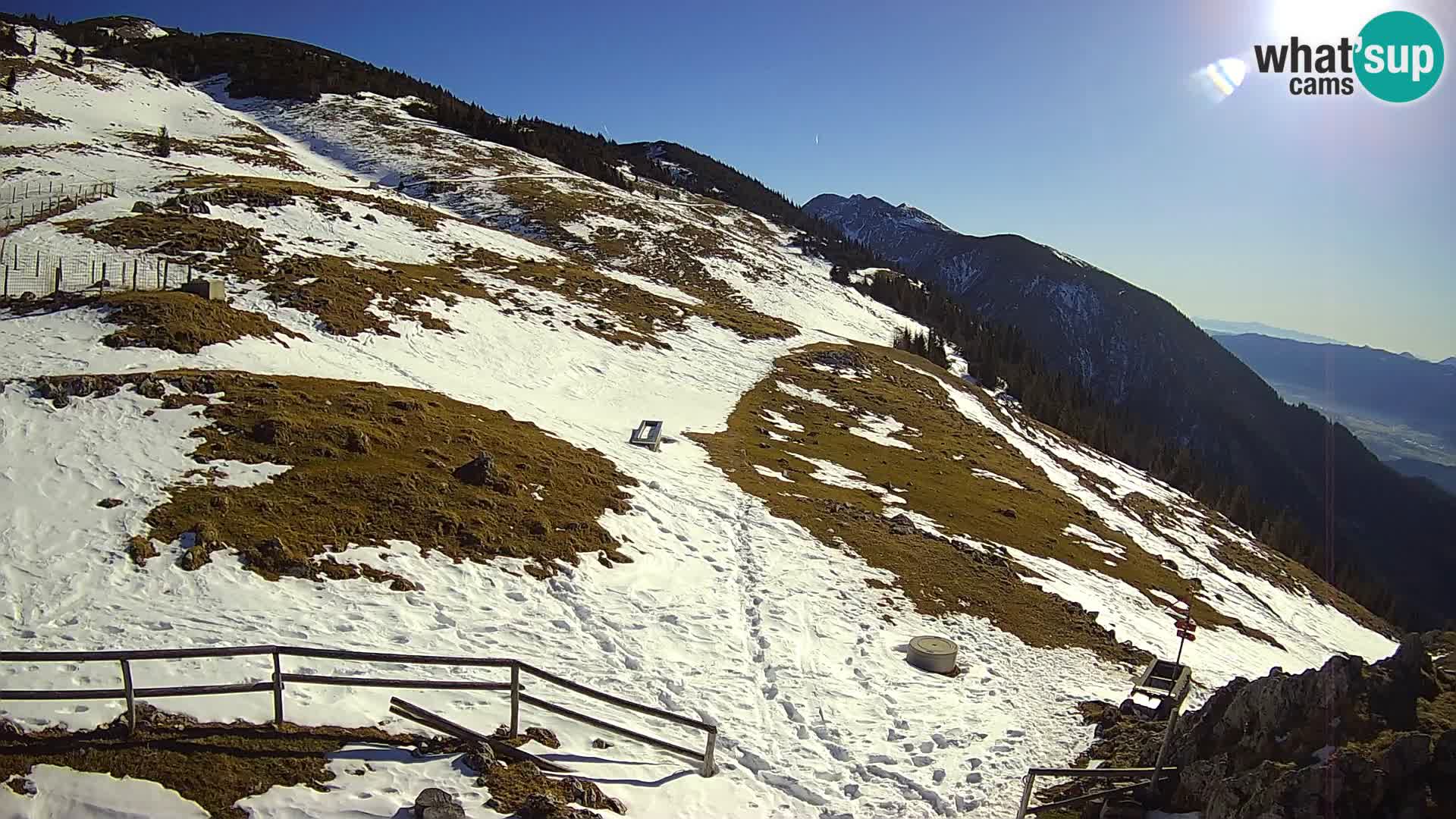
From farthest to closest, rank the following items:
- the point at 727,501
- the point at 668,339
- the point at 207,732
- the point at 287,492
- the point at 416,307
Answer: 1. the point at 668,339
2. the point at 416,307
3. the point at 727,501
4. the point at 287,492
5. the point at 207,732

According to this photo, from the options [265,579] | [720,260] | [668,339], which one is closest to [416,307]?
[668,339]

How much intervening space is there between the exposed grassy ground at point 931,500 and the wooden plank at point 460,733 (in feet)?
44.1

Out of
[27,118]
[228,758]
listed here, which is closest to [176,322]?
[228,758]

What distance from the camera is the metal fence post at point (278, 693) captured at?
9.59 m

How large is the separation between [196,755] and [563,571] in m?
9.23

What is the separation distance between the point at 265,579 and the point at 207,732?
5.33 metres

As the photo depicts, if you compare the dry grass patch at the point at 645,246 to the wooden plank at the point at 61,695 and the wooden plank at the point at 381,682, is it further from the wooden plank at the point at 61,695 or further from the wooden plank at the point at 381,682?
the wooden plank at the point at 61,695

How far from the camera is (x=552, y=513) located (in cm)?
2019

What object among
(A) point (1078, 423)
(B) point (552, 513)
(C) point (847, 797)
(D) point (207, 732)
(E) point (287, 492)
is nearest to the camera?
(D) point (207, 732)

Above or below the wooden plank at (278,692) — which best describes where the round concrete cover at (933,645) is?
below

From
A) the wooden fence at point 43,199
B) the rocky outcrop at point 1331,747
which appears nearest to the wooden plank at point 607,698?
the rocky outcrop at point 1331,747

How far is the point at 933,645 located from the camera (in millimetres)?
17641

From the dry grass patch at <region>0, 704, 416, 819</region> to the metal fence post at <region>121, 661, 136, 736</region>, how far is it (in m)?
0.08

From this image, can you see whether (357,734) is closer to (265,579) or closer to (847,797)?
(265,579)
